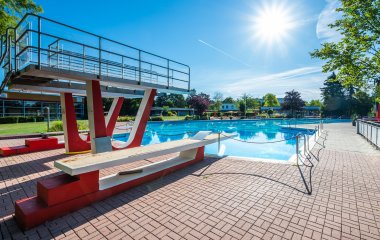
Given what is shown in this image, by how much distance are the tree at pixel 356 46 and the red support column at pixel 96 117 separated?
10608mm

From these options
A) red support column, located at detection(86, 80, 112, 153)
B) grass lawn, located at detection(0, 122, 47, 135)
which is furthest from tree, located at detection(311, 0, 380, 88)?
grass lawn, located at detection(0, 122, 47, 135)

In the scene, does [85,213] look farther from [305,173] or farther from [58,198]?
[305,173]

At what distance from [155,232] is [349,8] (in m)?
11.8

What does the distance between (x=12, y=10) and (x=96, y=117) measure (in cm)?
894

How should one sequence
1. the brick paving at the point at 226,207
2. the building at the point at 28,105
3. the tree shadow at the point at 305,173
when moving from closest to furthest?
1. the brick paving at the point at 226,207
2. the tree shadow at the point at 305,173
3. the building at the point at 28,105

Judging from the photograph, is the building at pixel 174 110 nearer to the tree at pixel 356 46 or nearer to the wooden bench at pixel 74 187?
the tree at pixel 356 46

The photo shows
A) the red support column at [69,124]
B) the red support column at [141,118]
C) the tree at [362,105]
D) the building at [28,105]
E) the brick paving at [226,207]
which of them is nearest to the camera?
the brick paving at [226,207]

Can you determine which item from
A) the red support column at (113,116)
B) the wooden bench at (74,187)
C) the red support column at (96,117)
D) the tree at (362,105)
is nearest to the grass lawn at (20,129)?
the red support column at (113,116)

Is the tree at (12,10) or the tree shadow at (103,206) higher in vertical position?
the tree at (12,10)

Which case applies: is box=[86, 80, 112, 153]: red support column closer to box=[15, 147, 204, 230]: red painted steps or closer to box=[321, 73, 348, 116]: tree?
box=[15, 147, 204, 230]: red painted steps

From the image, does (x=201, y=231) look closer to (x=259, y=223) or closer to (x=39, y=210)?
(x=259, y=223)

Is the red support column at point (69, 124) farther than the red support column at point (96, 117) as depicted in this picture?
Yes

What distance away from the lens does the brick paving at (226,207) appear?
3115 millimetres

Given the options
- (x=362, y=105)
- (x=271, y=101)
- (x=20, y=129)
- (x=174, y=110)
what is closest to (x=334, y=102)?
(x=362, y=105)
